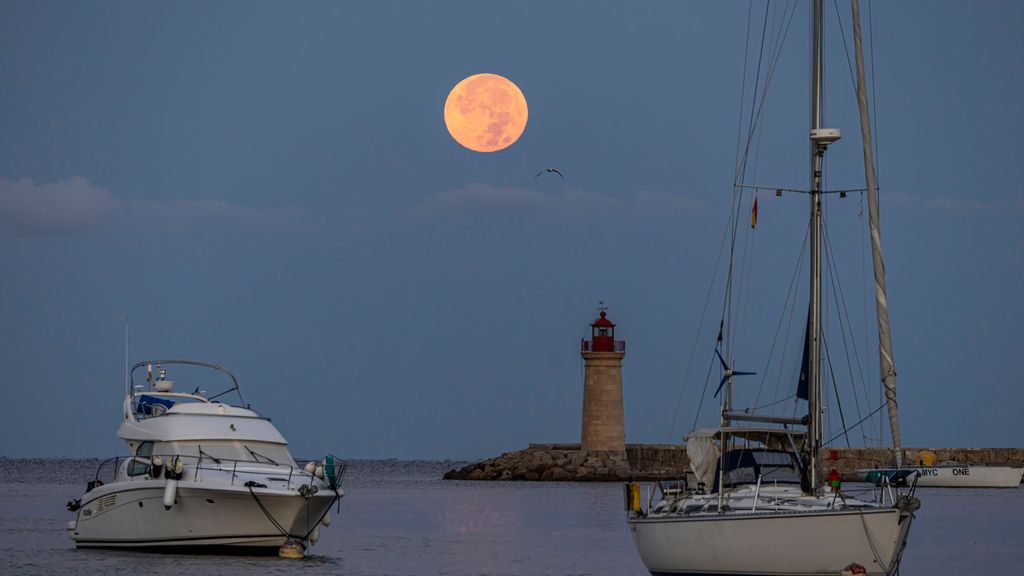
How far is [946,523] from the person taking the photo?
144 ft

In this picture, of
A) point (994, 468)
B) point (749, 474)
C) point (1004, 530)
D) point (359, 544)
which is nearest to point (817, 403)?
point (749, 474)

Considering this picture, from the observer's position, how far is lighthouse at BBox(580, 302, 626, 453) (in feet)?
217

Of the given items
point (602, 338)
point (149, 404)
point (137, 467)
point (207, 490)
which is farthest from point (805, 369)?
point (602, 338)

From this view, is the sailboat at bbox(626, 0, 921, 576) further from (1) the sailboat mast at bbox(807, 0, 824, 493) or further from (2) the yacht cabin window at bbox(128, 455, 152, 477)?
(2) the yacht cabin window at bbox(128, 455, 152, 477)

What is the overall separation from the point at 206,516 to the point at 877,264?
16.2m

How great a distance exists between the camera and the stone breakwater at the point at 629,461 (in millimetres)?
69312

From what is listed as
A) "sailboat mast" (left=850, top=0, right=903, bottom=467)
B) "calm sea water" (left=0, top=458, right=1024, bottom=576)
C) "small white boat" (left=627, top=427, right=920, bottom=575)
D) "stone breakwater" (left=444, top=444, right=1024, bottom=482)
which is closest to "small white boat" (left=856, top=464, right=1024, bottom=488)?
"stone breakwater" (left=444, top=444, right=1024, bottom=482)

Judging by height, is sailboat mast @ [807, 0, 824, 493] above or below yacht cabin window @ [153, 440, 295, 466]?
above

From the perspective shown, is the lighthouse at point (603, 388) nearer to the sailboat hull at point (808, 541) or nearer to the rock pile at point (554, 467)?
the rock pile at point (554, 467)

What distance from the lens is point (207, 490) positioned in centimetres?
2506

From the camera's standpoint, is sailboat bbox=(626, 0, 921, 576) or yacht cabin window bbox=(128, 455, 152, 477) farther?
yacht cabin window bbox=(128, 455, 152, 477)

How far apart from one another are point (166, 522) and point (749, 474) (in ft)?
33.3

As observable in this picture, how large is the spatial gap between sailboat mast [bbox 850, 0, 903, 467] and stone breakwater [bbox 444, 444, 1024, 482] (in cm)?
3247

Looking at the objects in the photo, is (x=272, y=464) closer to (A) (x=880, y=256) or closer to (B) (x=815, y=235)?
(B) (x=815, y=235)
